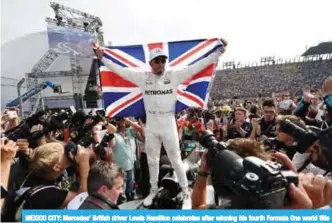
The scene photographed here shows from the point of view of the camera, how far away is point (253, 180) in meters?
1.15

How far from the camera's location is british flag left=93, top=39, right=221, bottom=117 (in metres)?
3.71

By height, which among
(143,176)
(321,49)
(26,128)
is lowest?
(143,176)

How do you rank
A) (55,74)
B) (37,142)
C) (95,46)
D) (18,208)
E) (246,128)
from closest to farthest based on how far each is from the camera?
(18,208), (37,142), (95,46), (246,128), (55,74)

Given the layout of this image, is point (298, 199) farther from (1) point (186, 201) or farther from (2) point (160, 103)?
(2) point (160, 103)

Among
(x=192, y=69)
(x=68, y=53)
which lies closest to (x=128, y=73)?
(x=192, y=69)

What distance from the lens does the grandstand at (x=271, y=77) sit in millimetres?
40312

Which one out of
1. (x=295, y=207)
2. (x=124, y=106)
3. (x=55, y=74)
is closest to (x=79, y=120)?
(x=124, y=106)

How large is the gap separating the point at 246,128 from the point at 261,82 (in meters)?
41.0

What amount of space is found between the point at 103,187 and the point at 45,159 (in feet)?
1.56

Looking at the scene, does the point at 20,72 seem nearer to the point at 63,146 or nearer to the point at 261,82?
the point at 63,146

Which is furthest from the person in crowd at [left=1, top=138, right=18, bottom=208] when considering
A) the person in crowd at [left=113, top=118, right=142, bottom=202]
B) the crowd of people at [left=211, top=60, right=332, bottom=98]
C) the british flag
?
the crowd of people at [left=211, top=60, right=332, bottom=98]

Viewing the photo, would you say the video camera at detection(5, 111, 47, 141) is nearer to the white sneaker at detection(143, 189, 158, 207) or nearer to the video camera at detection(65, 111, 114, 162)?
the video camera at detection(65, 111, 114, 162)

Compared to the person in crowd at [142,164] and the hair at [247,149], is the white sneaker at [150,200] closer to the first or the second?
the person in crowd at [142,164]

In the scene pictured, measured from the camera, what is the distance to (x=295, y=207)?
4.54ft
